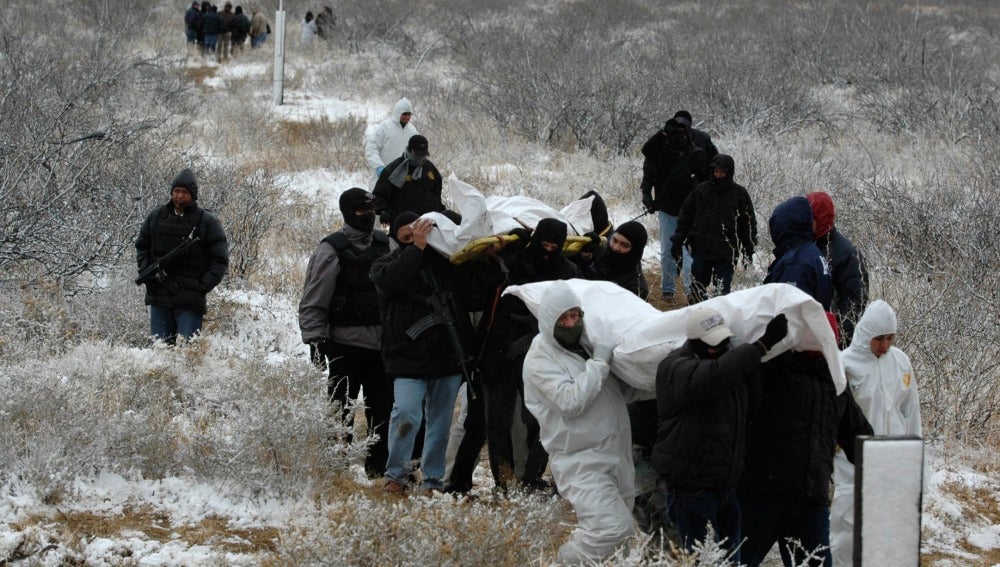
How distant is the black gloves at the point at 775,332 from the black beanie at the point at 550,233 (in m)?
1.60

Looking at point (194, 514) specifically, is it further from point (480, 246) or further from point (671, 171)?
point (671, 171)

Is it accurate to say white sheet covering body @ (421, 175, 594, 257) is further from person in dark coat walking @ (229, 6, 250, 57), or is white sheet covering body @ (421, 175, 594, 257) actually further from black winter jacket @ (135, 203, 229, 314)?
person in dark coat walking @ (229, 6, 250, 57)

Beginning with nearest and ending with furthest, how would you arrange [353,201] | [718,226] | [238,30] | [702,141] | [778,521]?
1. [778,521]
2. [353,201]
3. [718,226]
4. [702,141]
5. [238,30]

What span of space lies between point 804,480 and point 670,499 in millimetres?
522

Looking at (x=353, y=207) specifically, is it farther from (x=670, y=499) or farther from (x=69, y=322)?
(x=69, y=322)

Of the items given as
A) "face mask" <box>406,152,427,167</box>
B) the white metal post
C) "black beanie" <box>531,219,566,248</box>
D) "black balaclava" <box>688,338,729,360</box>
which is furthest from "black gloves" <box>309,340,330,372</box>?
the white metal post

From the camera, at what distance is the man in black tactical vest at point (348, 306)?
625cm

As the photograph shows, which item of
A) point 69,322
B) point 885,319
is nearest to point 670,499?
point 885,319

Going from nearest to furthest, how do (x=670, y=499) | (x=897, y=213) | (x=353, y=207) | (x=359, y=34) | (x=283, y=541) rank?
(x=283, y=541), (x=670, y=499), (x=353, y=207), (x=897, y=213), (x=359, y=34)

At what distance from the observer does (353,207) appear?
632 centimetres

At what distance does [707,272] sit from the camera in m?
9.20

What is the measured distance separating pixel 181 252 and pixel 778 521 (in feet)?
13.3

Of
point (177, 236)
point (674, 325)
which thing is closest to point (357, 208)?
point (177, 236)

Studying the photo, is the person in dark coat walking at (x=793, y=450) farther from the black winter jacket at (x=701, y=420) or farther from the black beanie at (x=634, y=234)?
the black beanie at (x=634, y=234)
